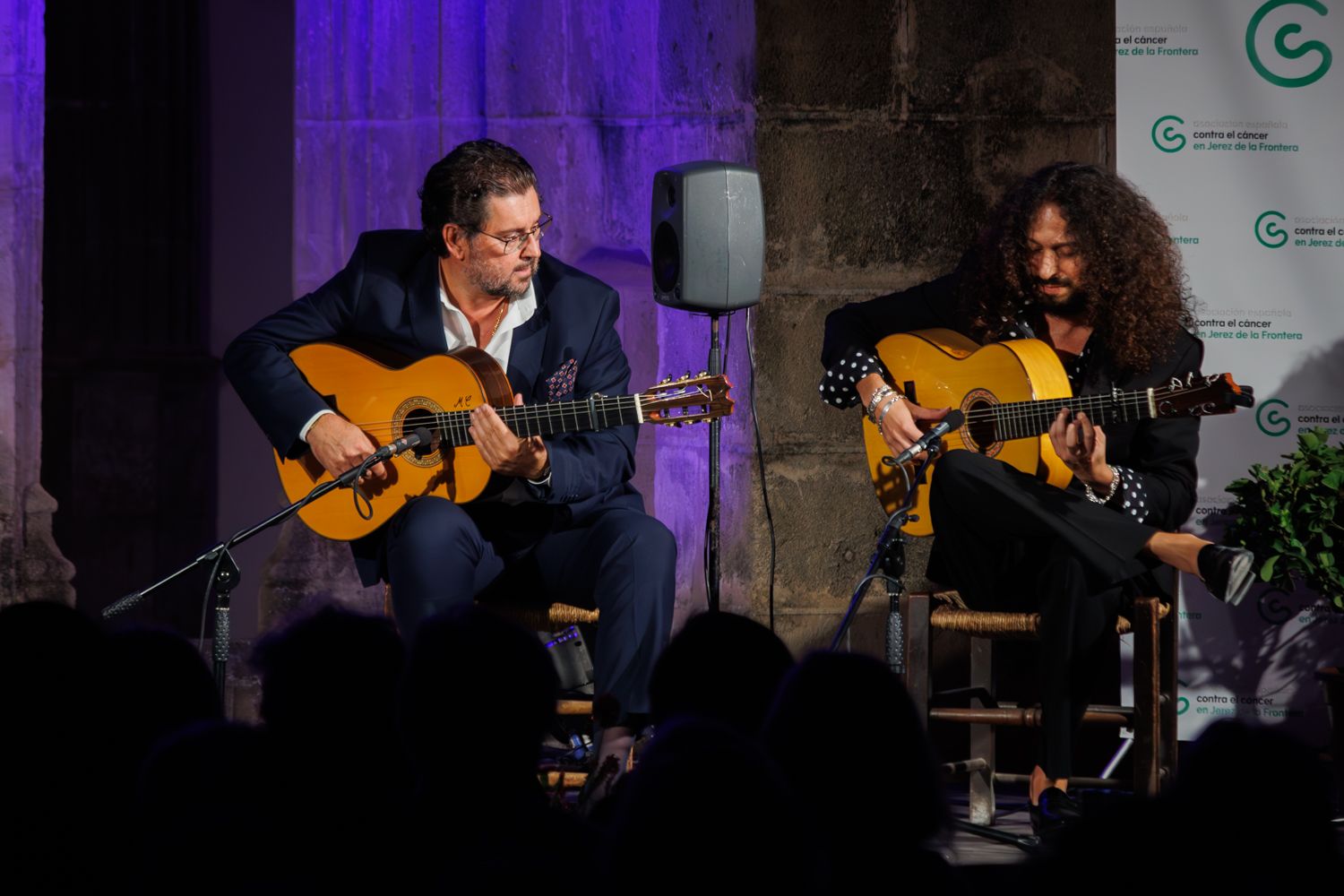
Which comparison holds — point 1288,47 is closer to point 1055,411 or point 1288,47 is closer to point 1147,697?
point 1055,411

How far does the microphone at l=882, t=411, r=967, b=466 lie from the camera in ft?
12.7

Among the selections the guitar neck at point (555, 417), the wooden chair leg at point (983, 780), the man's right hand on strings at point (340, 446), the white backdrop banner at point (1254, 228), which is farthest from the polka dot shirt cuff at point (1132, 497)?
the man's right hand on strings at point (340, 446)

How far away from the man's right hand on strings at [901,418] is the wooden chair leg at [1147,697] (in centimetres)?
72

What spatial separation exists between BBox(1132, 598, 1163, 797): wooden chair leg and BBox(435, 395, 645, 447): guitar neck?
1352mm

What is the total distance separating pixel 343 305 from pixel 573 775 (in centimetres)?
143

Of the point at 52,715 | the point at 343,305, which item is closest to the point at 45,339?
the point at 343,305

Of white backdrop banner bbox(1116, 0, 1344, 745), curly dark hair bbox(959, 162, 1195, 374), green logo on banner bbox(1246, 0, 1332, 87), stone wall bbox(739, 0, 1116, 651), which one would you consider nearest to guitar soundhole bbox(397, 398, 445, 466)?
stone wall bbox(739, 0, 1116, 651)

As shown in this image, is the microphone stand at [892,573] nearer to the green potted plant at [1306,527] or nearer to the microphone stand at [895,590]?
the microphone stand at [895,590]

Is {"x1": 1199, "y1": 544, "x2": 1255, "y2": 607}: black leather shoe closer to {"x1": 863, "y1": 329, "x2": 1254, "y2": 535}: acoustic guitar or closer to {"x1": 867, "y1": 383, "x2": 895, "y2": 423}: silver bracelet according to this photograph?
{"x1": 863, "y1": 329, "x2": 1254, "y2": 535}: acoustic guitar

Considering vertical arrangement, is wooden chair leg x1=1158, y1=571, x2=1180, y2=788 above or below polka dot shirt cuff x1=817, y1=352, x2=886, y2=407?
below

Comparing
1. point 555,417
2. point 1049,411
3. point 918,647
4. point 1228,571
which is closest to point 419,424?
point 555,417

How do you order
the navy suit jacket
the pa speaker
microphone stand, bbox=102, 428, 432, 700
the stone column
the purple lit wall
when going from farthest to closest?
the purple lit wall → the stone column → the pa speaker → the navy suit jacket → microphone stand, bbox=102, 428, 432, 700

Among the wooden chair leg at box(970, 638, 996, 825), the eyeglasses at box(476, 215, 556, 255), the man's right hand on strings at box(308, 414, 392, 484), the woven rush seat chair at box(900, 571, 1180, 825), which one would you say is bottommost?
the wooden chair leg at box(970, 638, 996, 825)

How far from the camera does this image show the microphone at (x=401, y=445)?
3926mm
